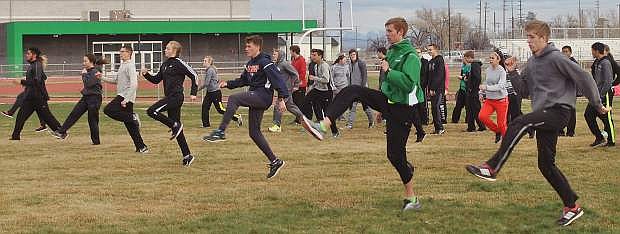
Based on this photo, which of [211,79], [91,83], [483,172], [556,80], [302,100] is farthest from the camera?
[211,79]

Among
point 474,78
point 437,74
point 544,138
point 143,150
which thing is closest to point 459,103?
point 474,78

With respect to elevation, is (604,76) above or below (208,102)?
above

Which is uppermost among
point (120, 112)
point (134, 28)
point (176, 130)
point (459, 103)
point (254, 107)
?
point (134, 28)

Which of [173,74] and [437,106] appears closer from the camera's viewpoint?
[173,74]

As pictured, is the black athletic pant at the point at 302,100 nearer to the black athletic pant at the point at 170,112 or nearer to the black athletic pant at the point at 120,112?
the black athletic pant at the point at 120,112

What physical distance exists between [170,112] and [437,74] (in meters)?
6.92

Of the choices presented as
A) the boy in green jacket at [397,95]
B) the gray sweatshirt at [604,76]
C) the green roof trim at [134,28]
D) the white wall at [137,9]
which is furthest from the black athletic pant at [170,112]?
the white wall at [137,9]

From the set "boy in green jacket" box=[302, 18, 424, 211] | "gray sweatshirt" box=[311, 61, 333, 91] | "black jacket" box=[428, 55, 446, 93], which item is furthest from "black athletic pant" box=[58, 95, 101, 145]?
"boy in green jacket" box=[302, 18, 424, 211]

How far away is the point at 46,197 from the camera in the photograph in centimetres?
1030

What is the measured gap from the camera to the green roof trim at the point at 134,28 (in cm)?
7131

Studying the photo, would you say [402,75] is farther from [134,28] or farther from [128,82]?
[134,28]

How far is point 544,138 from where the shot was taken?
8438 millimetres

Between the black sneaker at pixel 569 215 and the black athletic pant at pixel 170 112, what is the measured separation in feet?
20.2

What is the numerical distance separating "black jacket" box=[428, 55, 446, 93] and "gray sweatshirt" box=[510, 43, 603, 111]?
9.93m
